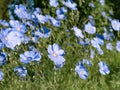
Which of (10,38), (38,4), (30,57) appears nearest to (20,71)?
(30,57)

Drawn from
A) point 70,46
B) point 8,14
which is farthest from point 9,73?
point 8,14

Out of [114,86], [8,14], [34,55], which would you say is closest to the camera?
[34,55]

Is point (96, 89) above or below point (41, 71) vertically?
below

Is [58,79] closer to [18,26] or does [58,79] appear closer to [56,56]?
[56,56]

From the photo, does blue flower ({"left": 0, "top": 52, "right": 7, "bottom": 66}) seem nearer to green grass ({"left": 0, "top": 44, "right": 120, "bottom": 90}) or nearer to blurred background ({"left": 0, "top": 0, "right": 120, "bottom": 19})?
green grass ({"left": 0, "top": 44, "right": 120, "bottom": 90})

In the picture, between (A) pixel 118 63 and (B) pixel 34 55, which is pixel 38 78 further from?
(A) pixel 118 63

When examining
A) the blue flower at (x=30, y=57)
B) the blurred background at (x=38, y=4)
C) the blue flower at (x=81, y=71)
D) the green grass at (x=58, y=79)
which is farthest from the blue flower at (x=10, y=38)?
the blurred background at (x=38, y=4)

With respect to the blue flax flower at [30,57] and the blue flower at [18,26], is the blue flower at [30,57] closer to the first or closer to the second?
the blue flax flower at [30,57]

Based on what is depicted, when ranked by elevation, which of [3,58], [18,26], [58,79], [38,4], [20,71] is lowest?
[38,4]
